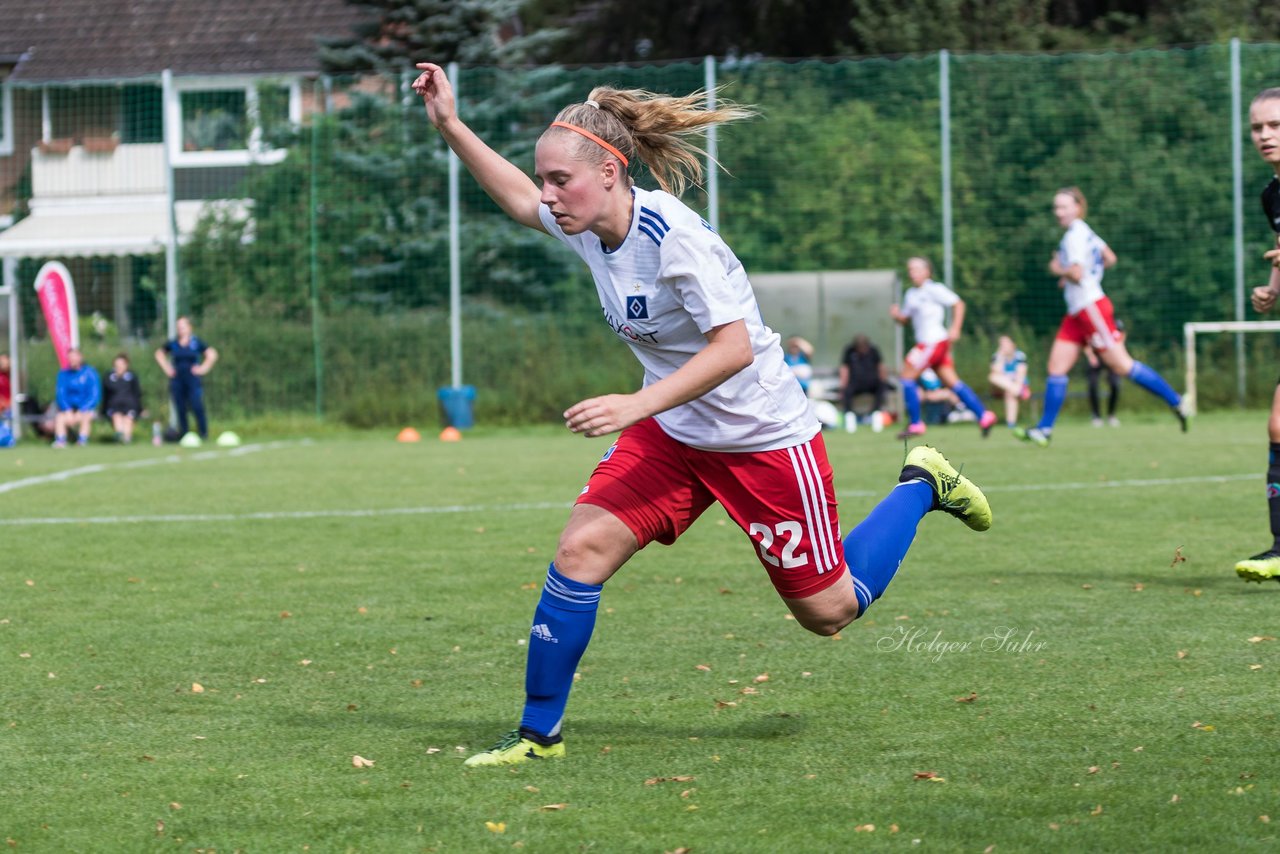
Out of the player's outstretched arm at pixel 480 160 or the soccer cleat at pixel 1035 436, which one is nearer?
the player's outstretched arm at pixel 480 160

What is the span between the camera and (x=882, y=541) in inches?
211

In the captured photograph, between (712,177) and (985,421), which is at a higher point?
(712,177)

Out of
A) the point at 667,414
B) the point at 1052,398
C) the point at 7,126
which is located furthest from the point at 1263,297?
the point at 7,126

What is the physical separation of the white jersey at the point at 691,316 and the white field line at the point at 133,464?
1043 cm

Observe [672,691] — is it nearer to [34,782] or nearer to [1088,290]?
[34,782]

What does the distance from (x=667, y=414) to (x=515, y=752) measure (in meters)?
1.04

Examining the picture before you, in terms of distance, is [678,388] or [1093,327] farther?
[1093,327]

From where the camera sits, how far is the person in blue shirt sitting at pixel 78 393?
22.9 metres

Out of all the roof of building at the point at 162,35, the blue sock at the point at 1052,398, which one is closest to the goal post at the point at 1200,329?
the blue sock at the point at 1052,398

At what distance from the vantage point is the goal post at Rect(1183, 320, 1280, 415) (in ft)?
75.2

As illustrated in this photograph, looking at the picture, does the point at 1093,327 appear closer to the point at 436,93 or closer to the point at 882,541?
the point at 882,541

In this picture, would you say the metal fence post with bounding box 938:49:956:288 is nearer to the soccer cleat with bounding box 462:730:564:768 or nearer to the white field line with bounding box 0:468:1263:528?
the white field line with bounding box 0:468:1263:528

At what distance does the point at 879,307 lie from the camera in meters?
24.5

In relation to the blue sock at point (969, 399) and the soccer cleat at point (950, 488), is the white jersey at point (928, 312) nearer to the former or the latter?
the blue sock at point (969, 399)
